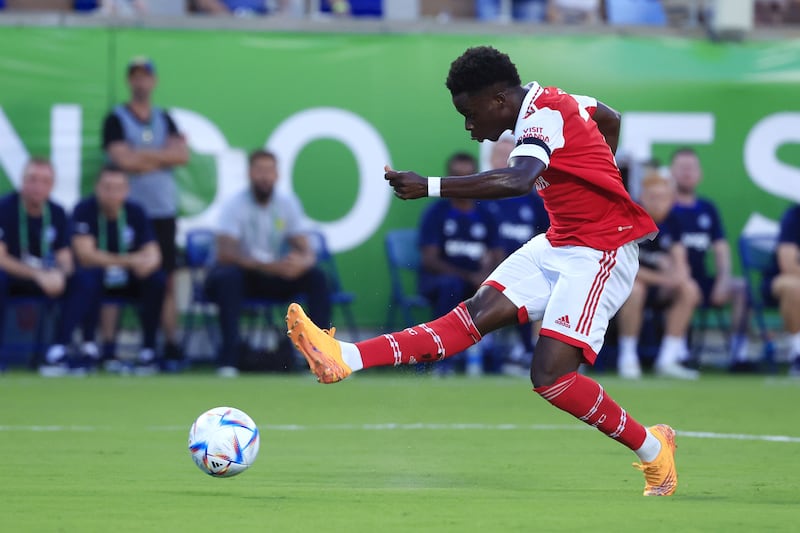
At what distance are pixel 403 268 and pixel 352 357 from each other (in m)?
8.49

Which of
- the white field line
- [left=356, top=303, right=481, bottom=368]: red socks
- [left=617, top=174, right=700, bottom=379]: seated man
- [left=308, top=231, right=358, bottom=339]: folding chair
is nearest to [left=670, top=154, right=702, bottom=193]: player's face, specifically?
[left=617, top=174, right=700, bottom=379]: seated man

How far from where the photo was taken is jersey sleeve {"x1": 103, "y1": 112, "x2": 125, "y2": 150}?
1504 cm

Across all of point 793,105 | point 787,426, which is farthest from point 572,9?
point 787,426

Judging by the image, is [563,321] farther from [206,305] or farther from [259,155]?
[206,305]

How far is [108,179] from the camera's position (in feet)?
48.2

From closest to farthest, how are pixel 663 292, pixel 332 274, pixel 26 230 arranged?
pixel 26 230 → pixel 663 292 → pixel 332 274

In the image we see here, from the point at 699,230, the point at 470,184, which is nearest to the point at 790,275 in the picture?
the point at 699,230

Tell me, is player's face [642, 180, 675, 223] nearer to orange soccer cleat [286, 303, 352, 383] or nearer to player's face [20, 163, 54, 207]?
player's face [20, 163, 54, 207]

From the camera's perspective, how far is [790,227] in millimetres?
15070

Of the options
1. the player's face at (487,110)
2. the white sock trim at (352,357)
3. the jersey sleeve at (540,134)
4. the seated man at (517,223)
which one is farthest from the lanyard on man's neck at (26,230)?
the jersey sleeve at (540,134)

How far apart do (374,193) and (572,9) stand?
358 centimetres

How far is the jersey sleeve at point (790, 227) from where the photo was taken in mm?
15055

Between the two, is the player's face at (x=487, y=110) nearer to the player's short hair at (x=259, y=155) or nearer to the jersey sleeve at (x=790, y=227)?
the player's short hair at (x=259, y=155)

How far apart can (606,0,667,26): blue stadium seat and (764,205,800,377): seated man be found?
3241 mm
